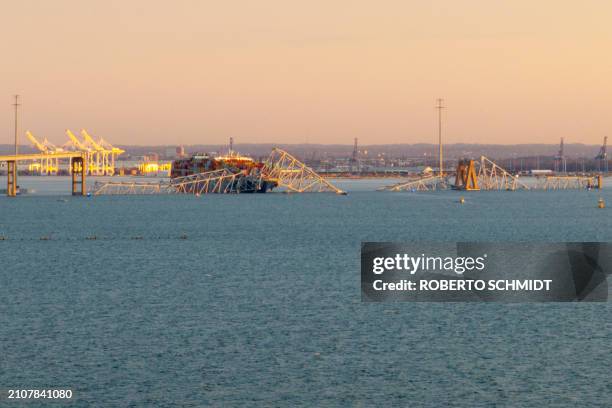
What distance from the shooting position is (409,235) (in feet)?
286

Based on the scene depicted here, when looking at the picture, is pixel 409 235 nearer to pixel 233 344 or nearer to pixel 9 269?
pixel 9 269

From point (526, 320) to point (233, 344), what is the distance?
32.7 feet

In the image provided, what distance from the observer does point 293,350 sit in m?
30.1

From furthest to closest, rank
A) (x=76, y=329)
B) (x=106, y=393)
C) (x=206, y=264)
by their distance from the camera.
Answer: (x=206, y=264), (x=76, y=329), (x=106, y=393)

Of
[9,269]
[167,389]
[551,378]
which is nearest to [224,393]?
[167,389]

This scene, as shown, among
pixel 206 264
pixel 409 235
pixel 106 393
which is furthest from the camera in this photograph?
pixel 409 235

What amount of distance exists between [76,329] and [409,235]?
182ft

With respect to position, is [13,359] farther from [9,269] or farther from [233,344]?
[9,269]

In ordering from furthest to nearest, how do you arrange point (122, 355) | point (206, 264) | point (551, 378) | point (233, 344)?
point (206, 264) → point (233, 344) → point (122, 355) → point (551, 378)

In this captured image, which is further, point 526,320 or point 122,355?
point 526,320

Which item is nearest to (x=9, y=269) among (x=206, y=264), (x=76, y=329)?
(x=206, y=264)

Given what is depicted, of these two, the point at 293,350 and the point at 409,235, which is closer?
the point at 293,350

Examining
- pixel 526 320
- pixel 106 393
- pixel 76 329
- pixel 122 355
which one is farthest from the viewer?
pixel 526 320

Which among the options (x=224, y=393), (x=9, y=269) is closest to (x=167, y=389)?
(x=224, y=393)
